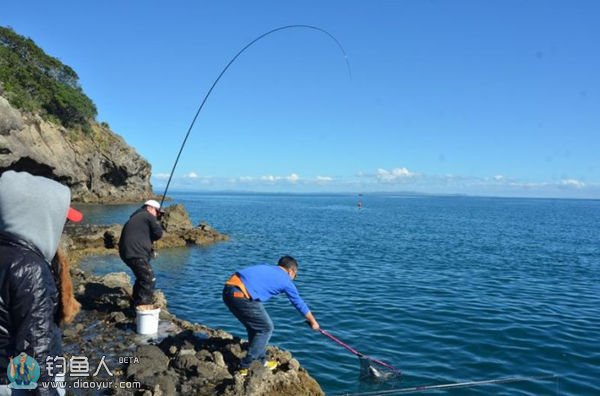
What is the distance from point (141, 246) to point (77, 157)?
6168cm

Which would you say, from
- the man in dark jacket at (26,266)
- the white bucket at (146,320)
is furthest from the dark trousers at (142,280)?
the man in dark jacket at (26,266)

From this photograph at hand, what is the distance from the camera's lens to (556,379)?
9.50m

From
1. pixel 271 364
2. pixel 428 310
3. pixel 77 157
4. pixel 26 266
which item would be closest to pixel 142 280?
pixel 271 364

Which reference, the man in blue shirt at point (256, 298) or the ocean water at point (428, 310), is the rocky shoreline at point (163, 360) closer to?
the man in blue shirt at point (256, 298)

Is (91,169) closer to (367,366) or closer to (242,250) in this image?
(242,250)

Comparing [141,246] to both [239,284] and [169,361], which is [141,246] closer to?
[169,361]

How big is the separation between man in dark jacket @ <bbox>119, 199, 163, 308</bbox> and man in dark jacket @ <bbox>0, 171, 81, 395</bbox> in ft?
23.8

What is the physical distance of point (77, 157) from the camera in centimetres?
6394

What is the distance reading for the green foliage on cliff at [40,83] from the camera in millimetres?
54500

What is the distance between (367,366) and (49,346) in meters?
7.43

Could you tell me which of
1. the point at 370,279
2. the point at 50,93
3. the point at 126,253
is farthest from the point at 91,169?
the point at 126,253

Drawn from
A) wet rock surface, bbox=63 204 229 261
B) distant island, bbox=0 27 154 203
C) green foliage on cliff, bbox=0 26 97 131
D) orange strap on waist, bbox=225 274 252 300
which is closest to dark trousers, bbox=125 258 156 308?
orange strap on waist, bbox=225 274 252 300

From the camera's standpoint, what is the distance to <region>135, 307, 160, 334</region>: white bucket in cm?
901

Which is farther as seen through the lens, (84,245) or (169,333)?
(84,245)
